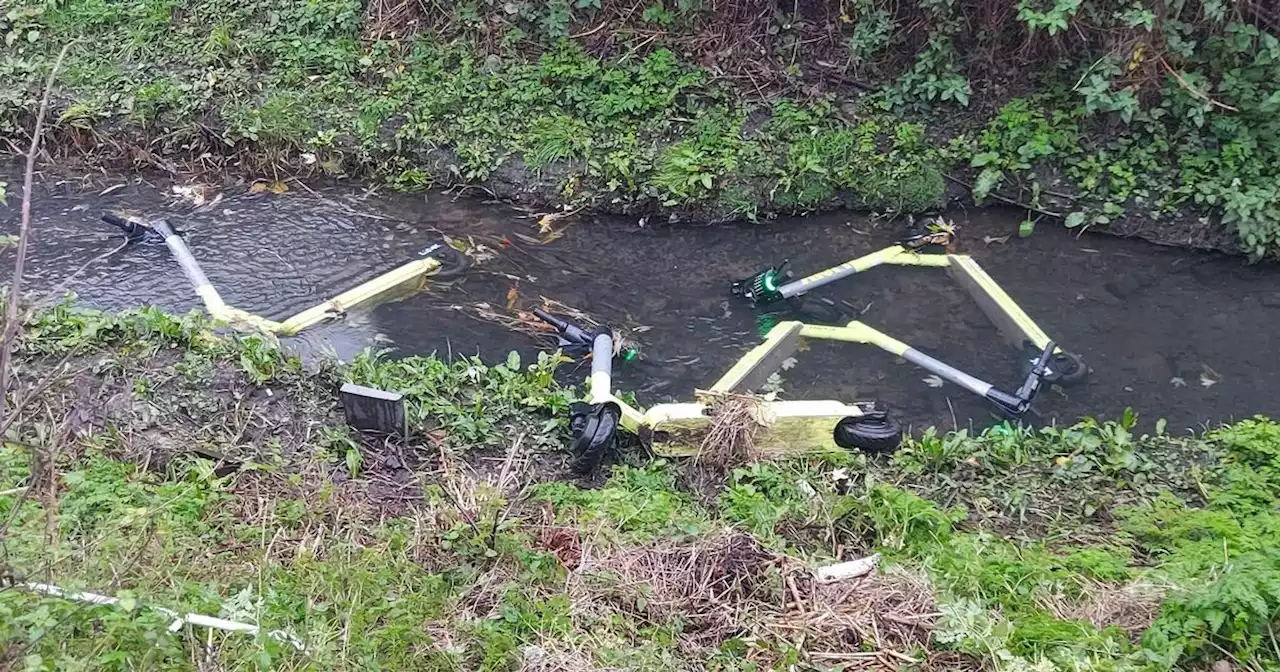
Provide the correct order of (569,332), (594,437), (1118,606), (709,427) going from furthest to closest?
(569,332) → (709,427) → (594,437) → (1118,606)

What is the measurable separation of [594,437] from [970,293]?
3039 mm

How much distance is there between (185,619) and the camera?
8.80ft

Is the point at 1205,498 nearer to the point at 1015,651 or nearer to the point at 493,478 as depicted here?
the point at 1015,651

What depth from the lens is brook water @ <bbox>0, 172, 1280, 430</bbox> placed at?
5.37 meters

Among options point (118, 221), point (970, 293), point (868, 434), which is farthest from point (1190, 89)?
point (118, 221)

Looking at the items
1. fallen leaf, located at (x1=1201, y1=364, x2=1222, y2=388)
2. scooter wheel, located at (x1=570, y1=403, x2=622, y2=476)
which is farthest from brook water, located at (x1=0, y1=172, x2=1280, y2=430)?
scooter wheel, located at (x1=570, y1=403, x2=622, y2=476)

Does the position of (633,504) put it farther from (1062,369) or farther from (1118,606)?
(1062,369)

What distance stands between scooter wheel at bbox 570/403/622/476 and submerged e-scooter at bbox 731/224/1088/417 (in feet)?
5.69

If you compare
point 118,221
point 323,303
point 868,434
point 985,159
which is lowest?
point 868,434

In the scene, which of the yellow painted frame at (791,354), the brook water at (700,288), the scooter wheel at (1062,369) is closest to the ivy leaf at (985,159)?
the brook water at (700,288)

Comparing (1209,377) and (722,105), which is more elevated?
(722,105)

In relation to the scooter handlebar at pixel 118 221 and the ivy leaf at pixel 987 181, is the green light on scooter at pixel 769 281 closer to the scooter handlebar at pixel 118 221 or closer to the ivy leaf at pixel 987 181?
the ivy leaf at pixel 987 181

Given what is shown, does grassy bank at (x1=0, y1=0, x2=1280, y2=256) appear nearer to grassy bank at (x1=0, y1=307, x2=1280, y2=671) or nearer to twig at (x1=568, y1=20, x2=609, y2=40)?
twig at (x1=568, y1=20, x2=609, y2=40)

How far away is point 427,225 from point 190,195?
1.95 m
